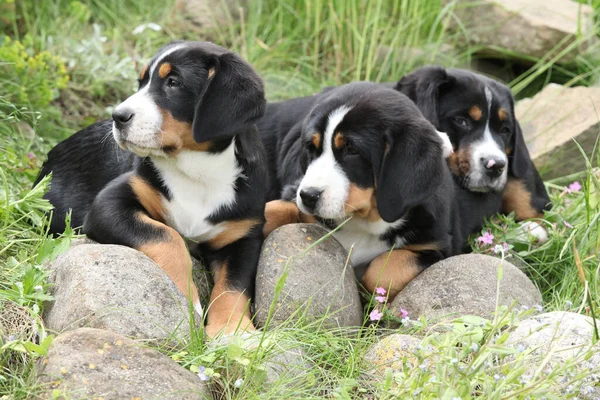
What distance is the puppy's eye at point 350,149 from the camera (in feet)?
13.8

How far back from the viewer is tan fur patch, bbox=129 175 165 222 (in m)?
4.32

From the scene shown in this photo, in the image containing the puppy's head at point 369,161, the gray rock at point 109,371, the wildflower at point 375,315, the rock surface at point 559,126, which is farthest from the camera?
the rock surface at point 559,126

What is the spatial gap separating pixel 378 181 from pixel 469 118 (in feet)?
4.20

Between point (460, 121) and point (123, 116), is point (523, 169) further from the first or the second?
point (123, 116)

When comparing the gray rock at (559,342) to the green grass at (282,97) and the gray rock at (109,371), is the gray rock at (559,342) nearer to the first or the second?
the green grass at (282,97)

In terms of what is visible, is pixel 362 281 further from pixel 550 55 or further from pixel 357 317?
pixel 550 55

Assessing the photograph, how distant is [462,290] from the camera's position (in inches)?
163

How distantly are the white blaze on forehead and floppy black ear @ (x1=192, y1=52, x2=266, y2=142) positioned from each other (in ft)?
1.15

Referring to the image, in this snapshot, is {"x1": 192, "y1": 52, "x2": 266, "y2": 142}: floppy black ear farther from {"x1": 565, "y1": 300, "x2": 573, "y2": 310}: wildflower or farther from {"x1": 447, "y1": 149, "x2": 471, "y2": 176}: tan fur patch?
{"x1": 565, "y1": 300, "x2": 573, "y2": 310}: wildflower

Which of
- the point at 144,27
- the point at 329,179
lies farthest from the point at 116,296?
the point at 144,27

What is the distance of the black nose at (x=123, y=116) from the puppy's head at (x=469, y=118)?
1951 millimetres

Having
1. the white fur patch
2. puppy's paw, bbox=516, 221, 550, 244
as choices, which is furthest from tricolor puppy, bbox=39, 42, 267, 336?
puppy's paw, bbox=516, 221, 550, 244

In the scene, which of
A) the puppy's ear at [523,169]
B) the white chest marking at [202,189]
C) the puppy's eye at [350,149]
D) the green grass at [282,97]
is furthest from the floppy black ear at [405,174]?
the puppy's ear at [523,169]

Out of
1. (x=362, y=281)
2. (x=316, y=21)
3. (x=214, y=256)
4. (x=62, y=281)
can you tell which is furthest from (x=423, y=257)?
(x=316, y=21)
